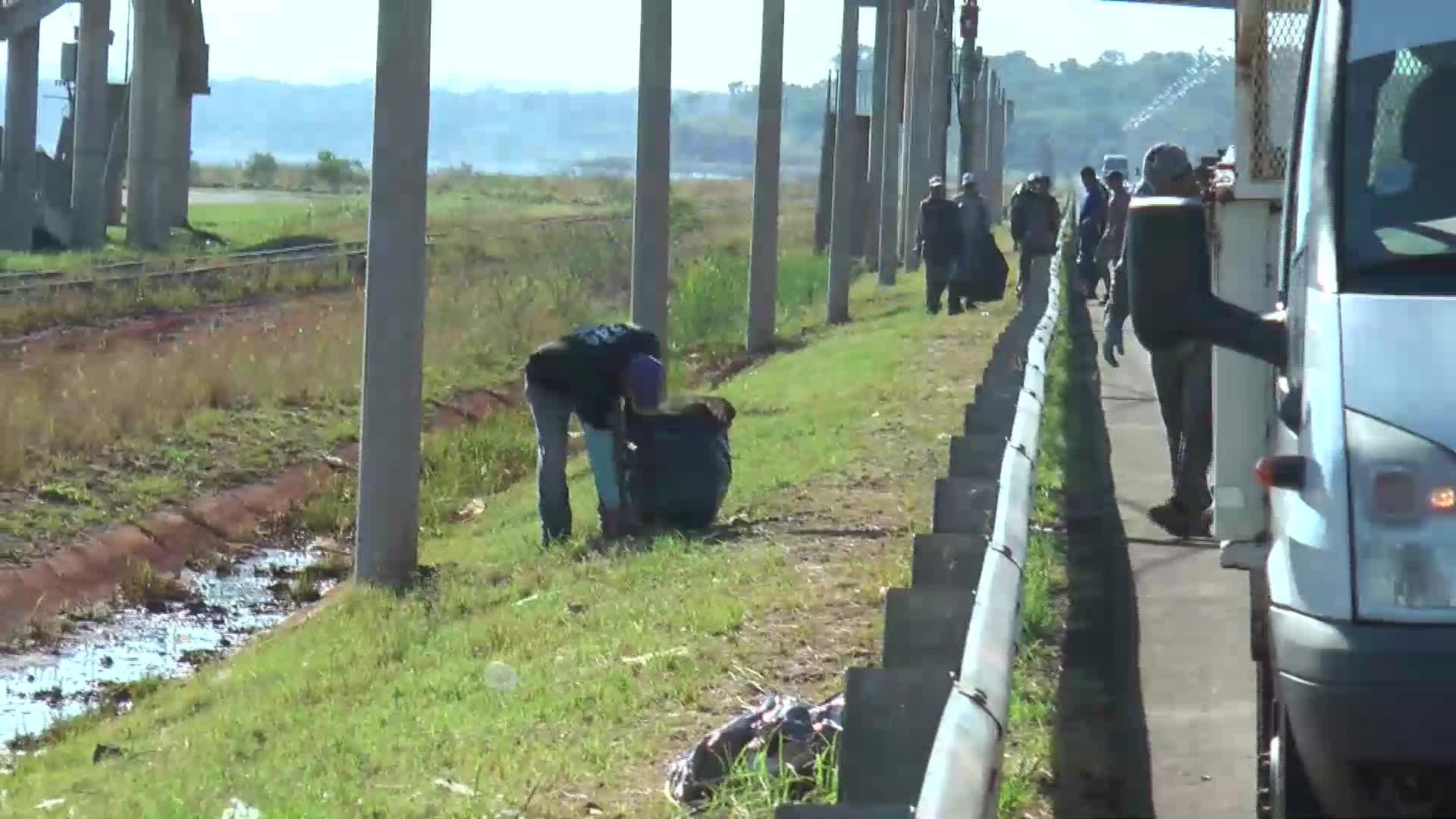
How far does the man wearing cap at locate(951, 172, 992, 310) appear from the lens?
27812mm

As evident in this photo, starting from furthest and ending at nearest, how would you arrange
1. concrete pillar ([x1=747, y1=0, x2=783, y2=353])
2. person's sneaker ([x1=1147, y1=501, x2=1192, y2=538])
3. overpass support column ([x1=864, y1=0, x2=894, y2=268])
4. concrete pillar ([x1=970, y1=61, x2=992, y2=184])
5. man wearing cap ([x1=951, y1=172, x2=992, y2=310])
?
concrete pillar ([x1=970, y1=61, x2=992, y2=184]) < overpass support column ([x1=864, y1=0, x2=894, y2=268]) < concrete pillar ([x1=747, y1=0, x2=783, y2=353]) < man wearing cap ([x1=951, y1=172, x2=992, y2=310]) < person's sneaker ([x1=1147, y1=501, x2=1192, y2=538])

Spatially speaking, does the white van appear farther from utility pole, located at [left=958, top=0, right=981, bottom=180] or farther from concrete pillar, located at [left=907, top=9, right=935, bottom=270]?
utility pole, located at [left=958, top=0, right=981, bottom=180]

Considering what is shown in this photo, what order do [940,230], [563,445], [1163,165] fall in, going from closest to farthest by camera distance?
[1163,165], [563,445], [940,230]

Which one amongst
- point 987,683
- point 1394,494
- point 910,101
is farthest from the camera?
point 910,101

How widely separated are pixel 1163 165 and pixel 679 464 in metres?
3.07

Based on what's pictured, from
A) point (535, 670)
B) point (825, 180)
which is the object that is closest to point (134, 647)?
point (535, 670)

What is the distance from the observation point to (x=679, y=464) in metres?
13.0

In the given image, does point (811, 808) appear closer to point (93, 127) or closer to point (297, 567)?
point (297, 567)

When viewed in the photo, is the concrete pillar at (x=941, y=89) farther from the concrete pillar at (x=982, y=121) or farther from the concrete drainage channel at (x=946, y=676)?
the concrete drainage channel at (x=946, y=676)

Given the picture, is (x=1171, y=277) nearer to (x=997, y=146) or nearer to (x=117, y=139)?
(x=117, y=139)

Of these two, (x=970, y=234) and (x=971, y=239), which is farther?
(x=971, y=239)

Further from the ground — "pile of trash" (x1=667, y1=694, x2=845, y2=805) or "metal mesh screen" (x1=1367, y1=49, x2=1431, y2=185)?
"metal mesh screen" (x1=1367, y1=49, x2=1431, y2=185)

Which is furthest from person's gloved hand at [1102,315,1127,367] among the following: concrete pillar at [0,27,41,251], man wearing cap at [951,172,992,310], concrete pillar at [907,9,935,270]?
concrete pillar at [0,27,41,251]

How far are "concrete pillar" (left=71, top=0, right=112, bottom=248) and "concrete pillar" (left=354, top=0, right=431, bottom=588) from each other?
42.6 m
